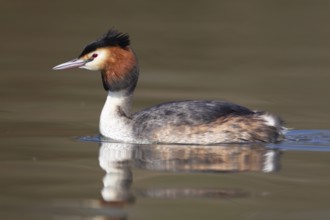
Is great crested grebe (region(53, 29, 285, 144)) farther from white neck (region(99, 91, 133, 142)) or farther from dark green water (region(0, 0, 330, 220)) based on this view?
dark green water (region(0, 0, 330, 220))

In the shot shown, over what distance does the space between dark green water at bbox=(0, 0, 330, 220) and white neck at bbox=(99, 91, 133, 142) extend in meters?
0.33

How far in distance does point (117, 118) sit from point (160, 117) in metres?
0.56

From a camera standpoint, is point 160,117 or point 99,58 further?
point 99,58

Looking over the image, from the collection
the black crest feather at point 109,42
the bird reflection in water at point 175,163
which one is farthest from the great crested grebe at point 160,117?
the bird reflection in water at point 175,163

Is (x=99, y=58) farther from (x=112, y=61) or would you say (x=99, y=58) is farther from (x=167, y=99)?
(x=167, y=99)

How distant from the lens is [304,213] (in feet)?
29.2

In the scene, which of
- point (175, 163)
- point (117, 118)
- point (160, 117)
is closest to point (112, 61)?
point (117, 118)

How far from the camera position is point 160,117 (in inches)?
480

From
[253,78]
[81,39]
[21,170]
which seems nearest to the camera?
[21,170]

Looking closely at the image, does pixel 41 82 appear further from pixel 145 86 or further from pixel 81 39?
pixel 81 39

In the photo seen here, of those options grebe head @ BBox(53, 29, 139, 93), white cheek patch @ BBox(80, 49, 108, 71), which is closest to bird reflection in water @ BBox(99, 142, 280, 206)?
grebe head @ BBox(53, 29, 139, 93)

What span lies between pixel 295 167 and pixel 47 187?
2462 mm

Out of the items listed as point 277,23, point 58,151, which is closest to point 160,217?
point 58,151

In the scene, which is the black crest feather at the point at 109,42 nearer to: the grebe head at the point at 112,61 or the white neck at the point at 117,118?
the grebe head at the point at 112,61
